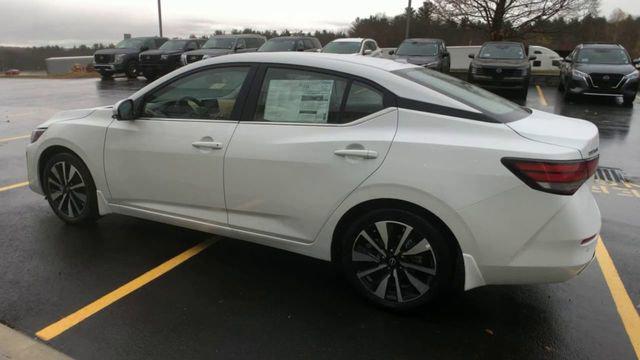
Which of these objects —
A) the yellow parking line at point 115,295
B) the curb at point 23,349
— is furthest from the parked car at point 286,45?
the curb at point 23,349

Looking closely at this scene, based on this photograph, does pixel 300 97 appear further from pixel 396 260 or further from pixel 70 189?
pixel 70 189

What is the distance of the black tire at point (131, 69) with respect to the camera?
22.6 metres

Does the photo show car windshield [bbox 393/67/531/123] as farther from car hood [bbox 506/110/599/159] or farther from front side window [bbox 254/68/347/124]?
front side window [bbox 254/68/347/124]

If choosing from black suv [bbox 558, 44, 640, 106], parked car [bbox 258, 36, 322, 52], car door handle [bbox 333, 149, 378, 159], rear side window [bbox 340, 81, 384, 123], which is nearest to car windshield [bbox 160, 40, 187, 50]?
parked car [bbox 258, 36, 322, 52]

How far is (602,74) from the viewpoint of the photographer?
1334 centimetres

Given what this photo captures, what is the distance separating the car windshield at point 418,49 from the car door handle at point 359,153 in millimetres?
14565

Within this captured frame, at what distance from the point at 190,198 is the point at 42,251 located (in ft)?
4.56

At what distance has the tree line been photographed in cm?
2694

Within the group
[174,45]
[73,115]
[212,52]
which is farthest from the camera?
[174,45]

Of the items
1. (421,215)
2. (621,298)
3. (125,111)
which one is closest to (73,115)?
(125,111)

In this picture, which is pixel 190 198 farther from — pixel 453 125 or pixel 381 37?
pixel 381 37

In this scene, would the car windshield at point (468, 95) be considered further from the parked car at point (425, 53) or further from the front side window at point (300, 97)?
the parked car at point (425, 53)

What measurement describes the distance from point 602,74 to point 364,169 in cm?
1284

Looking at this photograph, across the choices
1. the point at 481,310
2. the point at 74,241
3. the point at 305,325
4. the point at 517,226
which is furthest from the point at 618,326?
the point at 74,241
